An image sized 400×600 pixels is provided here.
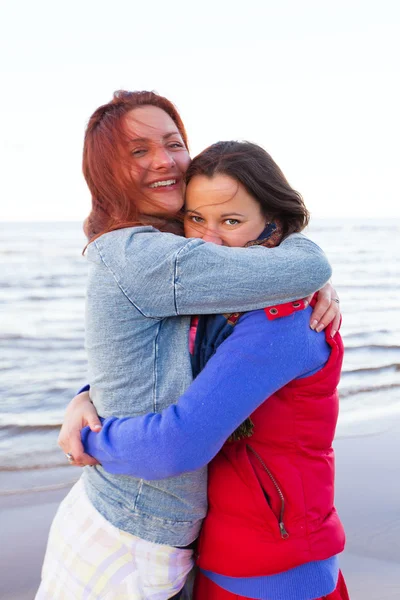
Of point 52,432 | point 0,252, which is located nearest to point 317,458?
point 52,432

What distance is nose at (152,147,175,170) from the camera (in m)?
2.01

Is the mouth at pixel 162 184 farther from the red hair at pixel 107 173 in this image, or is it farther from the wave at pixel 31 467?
the wave at pixel 31 467

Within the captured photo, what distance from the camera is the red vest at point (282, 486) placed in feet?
5.50

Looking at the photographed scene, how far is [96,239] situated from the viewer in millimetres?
1800

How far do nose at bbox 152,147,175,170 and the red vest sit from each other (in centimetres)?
77

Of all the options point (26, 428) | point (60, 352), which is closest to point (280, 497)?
point (26, 428)

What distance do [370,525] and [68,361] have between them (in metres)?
5.68

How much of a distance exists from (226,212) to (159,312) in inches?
17.2

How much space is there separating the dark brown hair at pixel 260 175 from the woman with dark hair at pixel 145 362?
0.16 m

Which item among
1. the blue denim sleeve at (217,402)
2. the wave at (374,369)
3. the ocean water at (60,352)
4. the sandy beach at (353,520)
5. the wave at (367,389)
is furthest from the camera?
the wave at (374,369)

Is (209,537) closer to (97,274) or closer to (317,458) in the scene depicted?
(317,458)

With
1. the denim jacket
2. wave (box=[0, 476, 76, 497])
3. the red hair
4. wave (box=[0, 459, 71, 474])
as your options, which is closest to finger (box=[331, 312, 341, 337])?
the denim jacket

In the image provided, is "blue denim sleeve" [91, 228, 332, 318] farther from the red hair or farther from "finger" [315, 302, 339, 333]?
the red hair

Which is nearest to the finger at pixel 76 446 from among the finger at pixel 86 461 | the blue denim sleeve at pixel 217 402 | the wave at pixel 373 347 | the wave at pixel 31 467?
the finger at pixel 86 461
